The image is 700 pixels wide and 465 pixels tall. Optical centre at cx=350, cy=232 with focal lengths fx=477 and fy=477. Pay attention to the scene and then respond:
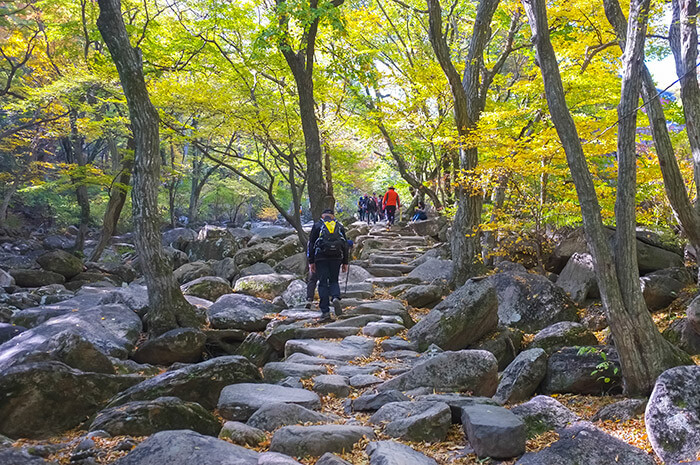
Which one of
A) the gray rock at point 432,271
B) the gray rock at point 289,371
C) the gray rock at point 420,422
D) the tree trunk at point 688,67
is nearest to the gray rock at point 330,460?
the gray rock at point 420,422

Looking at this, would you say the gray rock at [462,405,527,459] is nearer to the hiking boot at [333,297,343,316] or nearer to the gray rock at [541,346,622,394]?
the gray rock at [541,346,622,394]

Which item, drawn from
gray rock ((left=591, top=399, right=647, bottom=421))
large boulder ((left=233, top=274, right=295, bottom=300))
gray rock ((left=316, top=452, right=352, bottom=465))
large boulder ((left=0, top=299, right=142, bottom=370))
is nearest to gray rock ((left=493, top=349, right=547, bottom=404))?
gray rock ((left=591, top=399, right=647, bottom=421))

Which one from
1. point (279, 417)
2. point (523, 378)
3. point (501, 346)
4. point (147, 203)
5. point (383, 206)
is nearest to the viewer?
point (279, 417)

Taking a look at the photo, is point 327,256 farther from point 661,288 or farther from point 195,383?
point 661,288

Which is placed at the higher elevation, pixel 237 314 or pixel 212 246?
pixel 212 246

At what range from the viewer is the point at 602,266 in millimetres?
4898

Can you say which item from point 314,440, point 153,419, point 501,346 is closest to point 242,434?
point 314,440

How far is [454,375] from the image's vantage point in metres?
4.94

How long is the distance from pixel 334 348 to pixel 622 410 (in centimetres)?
350

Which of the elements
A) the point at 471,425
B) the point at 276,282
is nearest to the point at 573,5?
the point at 276,282

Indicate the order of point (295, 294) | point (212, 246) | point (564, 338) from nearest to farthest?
1. point (564, 338)
2. point (295, 294)
3. point (212, 246)

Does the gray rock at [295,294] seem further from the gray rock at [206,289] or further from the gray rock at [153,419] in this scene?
the gray rock at [153,419]

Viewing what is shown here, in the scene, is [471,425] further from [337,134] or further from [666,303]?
[337,134]

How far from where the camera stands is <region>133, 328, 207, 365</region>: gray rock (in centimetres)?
695
